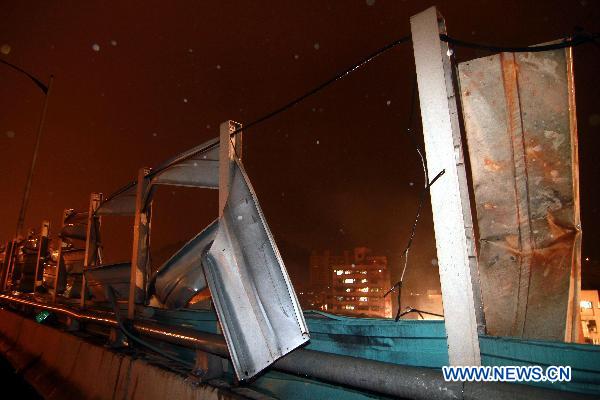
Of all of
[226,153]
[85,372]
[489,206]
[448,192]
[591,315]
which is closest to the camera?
[448,192]

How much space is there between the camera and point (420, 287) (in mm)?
128125

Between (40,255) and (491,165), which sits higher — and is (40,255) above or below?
below

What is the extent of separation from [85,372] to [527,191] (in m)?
5.69

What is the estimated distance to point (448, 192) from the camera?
81.0 inches

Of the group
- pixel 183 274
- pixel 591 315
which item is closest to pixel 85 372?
pixel 183 274

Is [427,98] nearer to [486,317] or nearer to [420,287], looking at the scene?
[486,317]

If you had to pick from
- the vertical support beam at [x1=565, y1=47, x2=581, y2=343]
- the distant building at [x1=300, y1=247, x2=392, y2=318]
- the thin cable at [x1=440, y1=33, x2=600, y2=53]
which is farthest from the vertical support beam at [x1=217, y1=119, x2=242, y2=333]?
the distant building at [x1=300, y1=247, x2=392, y2=318]

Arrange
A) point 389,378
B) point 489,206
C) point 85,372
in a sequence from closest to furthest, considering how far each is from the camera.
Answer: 1. point 389,378
2. point 489,206
3. point 85,372

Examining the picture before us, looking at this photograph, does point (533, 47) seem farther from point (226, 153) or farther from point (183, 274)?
point (183, 274)

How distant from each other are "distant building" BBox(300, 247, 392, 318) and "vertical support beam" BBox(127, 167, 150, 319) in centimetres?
11109

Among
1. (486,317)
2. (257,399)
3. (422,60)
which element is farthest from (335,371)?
(422,60)

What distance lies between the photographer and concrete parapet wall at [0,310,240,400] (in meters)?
3.29

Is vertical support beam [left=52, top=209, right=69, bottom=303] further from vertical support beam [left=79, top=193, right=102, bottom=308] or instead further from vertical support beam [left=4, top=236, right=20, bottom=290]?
vertical support beam [left=4, top=236, right=20, bottom=290]

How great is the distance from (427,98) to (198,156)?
106 inches
